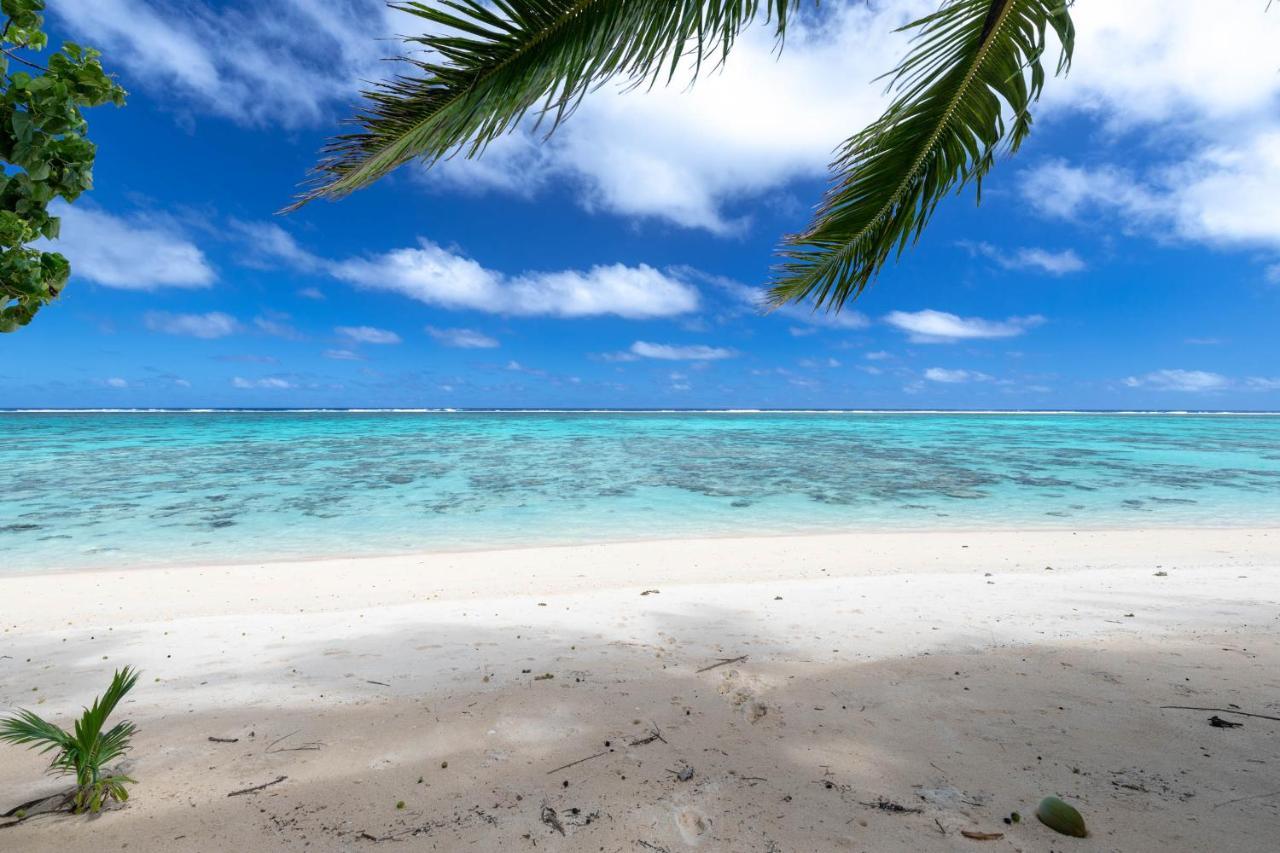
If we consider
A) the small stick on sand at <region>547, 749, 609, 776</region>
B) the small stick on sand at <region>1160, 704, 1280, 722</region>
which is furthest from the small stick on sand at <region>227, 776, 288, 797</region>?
the small stick on sand at <region>1160, 704, 1280, 722</region>

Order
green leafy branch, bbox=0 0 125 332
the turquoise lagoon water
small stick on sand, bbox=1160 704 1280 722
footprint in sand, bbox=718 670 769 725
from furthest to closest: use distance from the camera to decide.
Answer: the turquoise lagoon water, footprint in sand, bbox=718 670 769 725, small stick on sand, bbox=1160 704 1280 722, green leafy branch, bbox=0 0 125 332

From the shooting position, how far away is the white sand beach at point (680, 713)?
2035mm

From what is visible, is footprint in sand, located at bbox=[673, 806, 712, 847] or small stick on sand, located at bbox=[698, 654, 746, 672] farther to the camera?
small stick on sand, located at bbox=[698, 654, 746, 672]

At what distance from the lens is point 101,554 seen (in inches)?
322

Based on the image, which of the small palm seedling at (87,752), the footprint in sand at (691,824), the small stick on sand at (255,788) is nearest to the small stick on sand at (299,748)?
the small stick on sand at (255,788)

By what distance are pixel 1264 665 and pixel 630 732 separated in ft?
11.8

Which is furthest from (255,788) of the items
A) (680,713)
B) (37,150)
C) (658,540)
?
(658,540)

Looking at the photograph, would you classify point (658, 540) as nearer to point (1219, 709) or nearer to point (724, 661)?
point (724, 661)

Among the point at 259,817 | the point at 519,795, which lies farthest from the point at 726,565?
the point at 259,817

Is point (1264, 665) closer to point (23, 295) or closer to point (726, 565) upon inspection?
point (726, 565)

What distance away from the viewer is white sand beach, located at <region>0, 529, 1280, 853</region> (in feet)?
6.68

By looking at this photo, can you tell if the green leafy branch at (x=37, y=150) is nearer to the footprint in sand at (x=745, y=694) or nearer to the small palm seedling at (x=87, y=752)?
the small palm seedling at (x=87, y=752)

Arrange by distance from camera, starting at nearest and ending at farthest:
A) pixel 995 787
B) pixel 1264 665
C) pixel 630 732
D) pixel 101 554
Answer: pixel 995 787
pixel 630 732
pixel 1264 665
pixel 101 554

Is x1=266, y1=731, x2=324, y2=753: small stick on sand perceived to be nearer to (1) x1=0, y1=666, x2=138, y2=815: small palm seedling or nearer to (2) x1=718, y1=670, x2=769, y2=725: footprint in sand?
(1) x1=0, y1=666, x2=138, y2=815: small palm seedling
